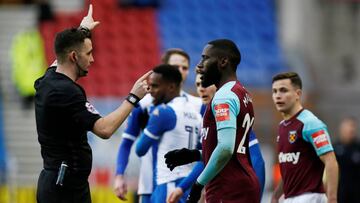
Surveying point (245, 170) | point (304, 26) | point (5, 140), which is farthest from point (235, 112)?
point (304, 26)

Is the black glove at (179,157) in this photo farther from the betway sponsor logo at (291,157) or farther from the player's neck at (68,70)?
the betway sponsor logo at (291,157)

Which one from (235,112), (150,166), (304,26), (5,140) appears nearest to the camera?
(235,112)

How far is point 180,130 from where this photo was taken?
29.6ft

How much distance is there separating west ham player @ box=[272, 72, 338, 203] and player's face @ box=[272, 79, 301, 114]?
0.07 metres

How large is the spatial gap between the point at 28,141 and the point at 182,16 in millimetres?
5274

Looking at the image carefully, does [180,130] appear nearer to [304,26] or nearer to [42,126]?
[42,126]

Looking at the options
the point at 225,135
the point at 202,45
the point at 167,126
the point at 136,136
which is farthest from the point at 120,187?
the point at 202,45

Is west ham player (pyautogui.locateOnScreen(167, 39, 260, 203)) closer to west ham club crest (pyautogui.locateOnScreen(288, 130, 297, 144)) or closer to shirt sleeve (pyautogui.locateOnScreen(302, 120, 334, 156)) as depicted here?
shirt sleeve (pyautogui.locateOnScreen(302, 120, 334, 156))

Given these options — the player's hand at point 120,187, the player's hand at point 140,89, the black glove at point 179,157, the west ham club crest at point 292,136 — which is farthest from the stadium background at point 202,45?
the player's hand at point 140,89

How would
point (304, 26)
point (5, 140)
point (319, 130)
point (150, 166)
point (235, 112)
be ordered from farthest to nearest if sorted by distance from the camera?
→ point (304, 26), point (5, 140), point (150, 166), point (319, 130), point (235, 112)

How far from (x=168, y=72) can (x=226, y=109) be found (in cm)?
199

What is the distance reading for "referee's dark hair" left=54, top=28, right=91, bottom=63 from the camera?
7316mm

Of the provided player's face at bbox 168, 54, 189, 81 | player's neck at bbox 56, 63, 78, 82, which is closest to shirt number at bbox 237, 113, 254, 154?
player's neck at bbox 56, 63, 78, 82

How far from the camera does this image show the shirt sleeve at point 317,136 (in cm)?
848
